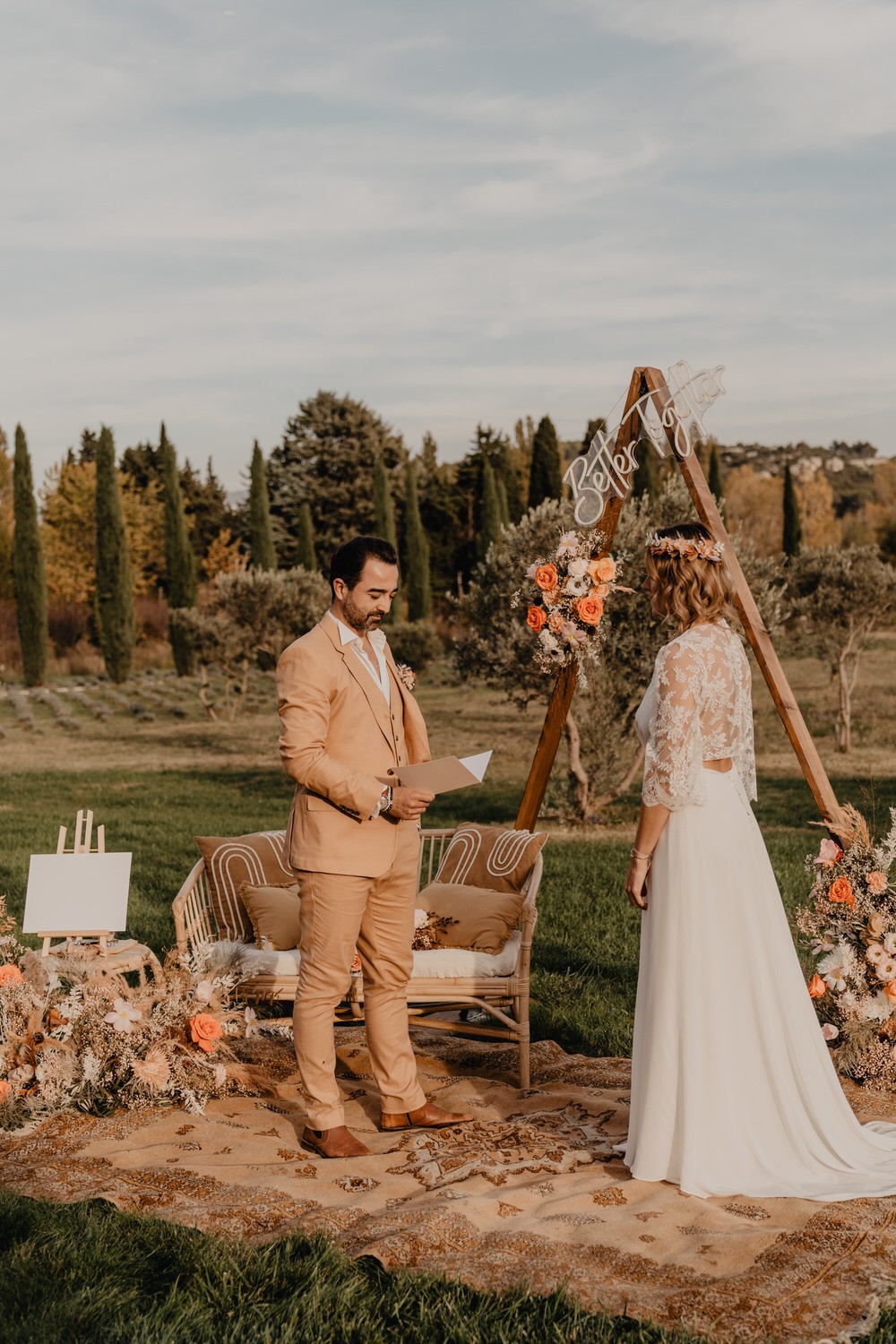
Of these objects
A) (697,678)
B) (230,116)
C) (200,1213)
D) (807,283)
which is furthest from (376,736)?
(807,283)

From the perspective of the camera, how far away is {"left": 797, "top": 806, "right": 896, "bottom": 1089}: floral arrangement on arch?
16.7 feet

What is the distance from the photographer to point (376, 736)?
14.9 feet

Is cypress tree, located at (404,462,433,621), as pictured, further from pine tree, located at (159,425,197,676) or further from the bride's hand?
the bride's hand

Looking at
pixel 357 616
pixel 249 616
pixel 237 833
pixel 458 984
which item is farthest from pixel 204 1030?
pixel 249 616

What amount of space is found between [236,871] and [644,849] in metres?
2.75

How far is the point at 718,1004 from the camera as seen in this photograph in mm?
3975

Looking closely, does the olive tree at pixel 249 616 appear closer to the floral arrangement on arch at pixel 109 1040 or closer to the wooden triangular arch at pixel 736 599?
the wooden triangular arch at pixel 736 599

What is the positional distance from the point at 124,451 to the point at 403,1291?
47.5 m

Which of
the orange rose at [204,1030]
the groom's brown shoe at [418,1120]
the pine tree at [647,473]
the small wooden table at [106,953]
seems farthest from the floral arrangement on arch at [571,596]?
the pine tree at [647,473]

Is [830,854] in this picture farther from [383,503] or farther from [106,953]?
[383,503]

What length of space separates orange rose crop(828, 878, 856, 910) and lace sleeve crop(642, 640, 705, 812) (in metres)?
1.53

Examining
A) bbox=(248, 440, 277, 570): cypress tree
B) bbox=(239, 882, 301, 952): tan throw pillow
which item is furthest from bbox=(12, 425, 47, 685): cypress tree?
bbox=(239, 882, 301, 952): tan throw pillow

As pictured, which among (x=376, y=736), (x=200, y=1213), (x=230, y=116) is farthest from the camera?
(x=230, y=116)

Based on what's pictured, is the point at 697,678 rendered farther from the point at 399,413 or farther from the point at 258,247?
the point at 399,413
